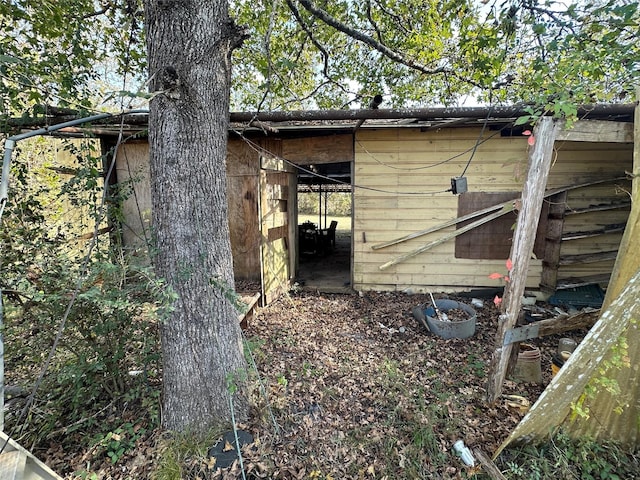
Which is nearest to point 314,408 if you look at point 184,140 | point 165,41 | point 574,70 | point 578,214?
point 184,140

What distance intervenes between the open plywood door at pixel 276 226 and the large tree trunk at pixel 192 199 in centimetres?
229

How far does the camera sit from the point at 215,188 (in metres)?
1.97

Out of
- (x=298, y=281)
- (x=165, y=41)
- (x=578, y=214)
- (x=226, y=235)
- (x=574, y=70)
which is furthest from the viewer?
(x=298, y=281)

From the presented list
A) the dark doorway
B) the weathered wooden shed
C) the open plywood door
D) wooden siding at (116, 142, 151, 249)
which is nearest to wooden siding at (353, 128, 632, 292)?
the weathered wooden shed

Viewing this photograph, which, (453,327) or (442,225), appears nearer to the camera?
(453,327)

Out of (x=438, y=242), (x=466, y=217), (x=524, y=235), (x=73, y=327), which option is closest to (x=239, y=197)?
(x=73, y=327)

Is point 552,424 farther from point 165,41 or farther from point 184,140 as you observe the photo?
point 165,41

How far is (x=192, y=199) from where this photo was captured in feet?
6.11

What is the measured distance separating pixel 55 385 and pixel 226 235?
169cm

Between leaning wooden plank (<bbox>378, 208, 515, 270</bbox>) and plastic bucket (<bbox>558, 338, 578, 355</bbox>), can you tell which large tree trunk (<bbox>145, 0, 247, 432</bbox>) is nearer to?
plastic bucket (<bbox>558, 338, 578, 355</bbox>)

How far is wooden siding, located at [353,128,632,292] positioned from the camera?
4.57 metres

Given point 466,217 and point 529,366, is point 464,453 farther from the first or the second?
point 466,217

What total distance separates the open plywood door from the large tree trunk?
229 centimetres

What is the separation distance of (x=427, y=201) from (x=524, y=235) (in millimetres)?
2565
